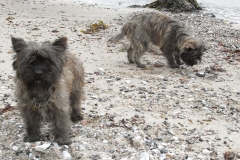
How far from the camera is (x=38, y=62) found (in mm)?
4250

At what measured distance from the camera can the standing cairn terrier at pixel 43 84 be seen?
4203 millimetres

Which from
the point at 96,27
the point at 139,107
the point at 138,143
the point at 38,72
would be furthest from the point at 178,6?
the point at 38,72

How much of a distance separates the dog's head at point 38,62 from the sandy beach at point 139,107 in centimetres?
106

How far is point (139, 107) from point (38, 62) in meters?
2.92

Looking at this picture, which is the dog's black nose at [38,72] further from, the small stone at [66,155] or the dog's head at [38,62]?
the small stone at [66,155]

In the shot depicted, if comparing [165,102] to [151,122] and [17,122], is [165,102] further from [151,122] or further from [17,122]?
[17,122]

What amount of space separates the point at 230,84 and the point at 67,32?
6.48 meters

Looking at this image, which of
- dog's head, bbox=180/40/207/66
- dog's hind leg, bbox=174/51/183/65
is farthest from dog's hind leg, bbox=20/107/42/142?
dog's hind leg, bbox=174/51/183/65

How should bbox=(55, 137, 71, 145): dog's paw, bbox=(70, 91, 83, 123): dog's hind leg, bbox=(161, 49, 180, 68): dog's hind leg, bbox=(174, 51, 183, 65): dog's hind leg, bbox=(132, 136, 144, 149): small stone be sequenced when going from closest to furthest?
bbox=(55, 137, 71, 145): dog's paw < bbox=(132, 136, 144, 149): small stone < bbox=(70, 91, 83, 123): dog's hind leg < bbox=(161, 49, 180, 68): dog's hind leg < bbox=(174, 51, 183, 65): dog's hind leg

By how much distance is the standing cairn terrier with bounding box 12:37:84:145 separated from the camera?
13.8 feet

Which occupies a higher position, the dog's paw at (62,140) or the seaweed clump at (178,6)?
the seaweed clump at (178,6)

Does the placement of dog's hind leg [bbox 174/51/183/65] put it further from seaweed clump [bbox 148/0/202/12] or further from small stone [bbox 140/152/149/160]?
seaweed clump [bbox 148/0/202/12]

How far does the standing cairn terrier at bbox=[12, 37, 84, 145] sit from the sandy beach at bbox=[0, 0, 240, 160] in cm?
33

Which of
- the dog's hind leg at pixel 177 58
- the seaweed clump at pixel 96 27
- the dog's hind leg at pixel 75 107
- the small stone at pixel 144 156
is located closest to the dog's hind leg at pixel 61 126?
the dog's hind leg at pixel 75 107
